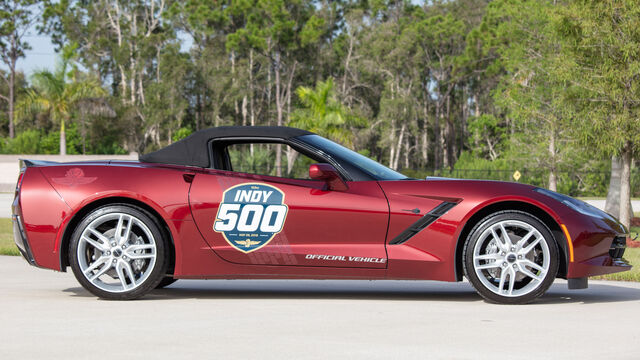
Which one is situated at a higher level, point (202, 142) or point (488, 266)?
point (202, 142)

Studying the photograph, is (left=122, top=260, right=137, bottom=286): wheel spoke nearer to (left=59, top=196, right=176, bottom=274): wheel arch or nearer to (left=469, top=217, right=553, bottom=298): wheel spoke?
(left=59, top=196, right=176, bottom=274): wheel arch

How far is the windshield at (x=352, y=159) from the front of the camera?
673cm

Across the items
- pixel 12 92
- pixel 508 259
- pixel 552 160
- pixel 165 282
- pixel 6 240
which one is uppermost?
pixel 12 92

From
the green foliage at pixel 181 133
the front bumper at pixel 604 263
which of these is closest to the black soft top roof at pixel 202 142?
the front bumper at pixel 604 263

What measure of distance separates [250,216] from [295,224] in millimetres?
371

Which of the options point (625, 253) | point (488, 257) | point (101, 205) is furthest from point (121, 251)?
point (625, 253)

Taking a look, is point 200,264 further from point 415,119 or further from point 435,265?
point 415,119

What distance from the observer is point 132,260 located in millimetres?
6699

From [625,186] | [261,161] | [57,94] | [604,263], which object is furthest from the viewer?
[57,94]

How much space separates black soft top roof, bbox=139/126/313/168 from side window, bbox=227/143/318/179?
0.44 ft

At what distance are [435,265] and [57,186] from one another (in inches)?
123

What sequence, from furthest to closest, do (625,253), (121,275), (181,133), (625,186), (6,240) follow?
(181,133) < (625,186) < (6,240) < (625,253) < (121,275)

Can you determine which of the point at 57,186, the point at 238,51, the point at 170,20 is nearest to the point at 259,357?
the point at 57,186

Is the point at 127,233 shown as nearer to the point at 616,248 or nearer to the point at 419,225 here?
the point at 419,225
